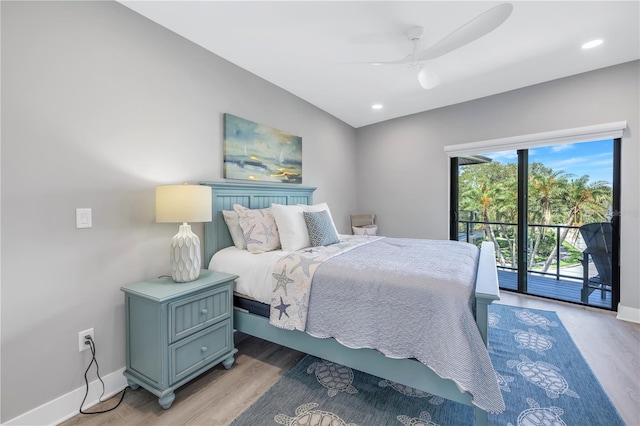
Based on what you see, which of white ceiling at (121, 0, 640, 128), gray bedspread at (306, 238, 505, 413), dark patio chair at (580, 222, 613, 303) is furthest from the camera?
dark patio chair at (580, 222, 613, 303)

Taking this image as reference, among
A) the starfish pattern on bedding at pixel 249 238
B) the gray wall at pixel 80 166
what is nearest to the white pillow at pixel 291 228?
the starfish pattern on bedding at pixel 249 238

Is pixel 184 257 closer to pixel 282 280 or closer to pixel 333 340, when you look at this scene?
pixel 282 280

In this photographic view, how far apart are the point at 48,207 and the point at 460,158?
4.50 m

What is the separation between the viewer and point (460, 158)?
4.09 metres

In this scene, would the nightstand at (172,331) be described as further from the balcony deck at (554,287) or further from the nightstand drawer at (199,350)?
the balcony deck at (554,287)

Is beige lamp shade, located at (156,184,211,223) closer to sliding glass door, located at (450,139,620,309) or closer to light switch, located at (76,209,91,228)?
light switch, located at (76,209,91,228)

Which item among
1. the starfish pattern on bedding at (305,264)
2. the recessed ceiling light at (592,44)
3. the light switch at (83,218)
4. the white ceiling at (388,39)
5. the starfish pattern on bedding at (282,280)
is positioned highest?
the recessed ceiling light at (592,44)

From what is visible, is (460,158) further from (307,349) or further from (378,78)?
(307,349)

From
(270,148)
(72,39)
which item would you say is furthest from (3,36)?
(270,148)

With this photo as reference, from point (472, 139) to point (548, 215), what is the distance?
1.36 m

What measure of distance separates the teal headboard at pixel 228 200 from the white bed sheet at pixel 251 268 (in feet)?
0.57

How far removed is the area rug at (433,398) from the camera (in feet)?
5.14

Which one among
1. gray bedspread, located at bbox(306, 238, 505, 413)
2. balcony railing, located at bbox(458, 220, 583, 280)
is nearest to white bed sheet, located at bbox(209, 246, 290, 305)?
gray bedspread, located at bbox(306, 238, 505, 413)

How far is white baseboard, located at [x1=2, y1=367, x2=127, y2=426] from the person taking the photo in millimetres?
1505
